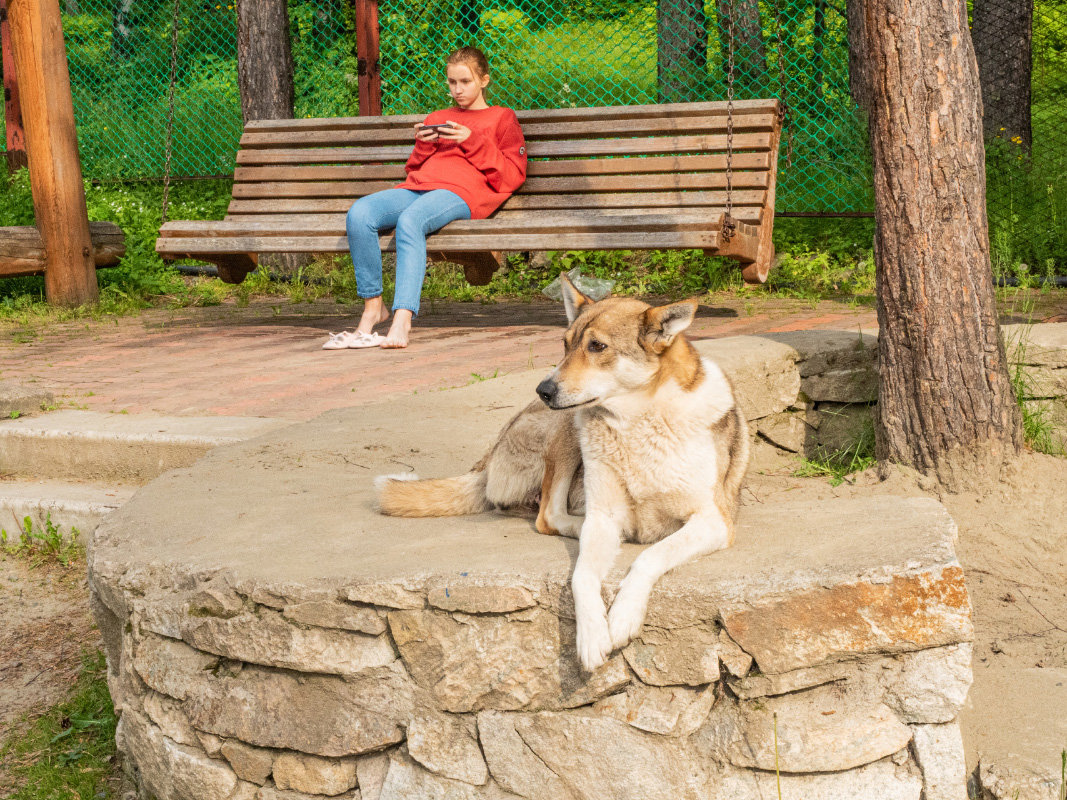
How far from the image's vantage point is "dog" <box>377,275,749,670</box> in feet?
9.58

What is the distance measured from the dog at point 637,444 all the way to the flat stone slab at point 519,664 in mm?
123

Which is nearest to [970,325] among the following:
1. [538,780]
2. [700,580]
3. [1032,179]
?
[700,580]

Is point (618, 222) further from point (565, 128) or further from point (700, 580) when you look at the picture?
point (700, 580)

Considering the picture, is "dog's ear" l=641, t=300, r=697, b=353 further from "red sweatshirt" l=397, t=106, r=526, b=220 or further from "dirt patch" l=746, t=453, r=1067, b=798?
"red sweatshirt" l=397, t=106, r=526, b=220

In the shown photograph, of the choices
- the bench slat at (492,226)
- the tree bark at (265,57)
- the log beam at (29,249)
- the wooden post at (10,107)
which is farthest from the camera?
the wooden post at (10,107)

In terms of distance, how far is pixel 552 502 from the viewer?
321 cm

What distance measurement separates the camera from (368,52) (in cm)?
884

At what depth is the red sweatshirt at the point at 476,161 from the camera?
7105 mm

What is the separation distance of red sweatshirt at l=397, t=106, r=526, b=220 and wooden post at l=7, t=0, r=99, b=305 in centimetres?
324

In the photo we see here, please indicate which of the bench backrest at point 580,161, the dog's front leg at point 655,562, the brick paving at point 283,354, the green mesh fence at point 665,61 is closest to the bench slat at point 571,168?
the bench backrest at point 580,161

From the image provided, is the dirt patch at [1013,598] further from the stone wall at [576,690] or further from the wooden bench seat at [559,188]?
the wooden bench seat at [559,188]

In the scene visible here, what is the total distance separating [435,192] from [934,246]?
140 inches

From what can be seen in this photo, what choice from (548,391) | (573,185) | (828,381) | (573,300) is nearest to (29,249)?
(573,185)

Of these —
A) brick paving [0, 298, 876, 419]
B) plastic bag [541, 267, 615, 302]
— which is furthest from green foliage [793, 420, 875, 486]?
plastic bag [541, 267, 615, 302]
